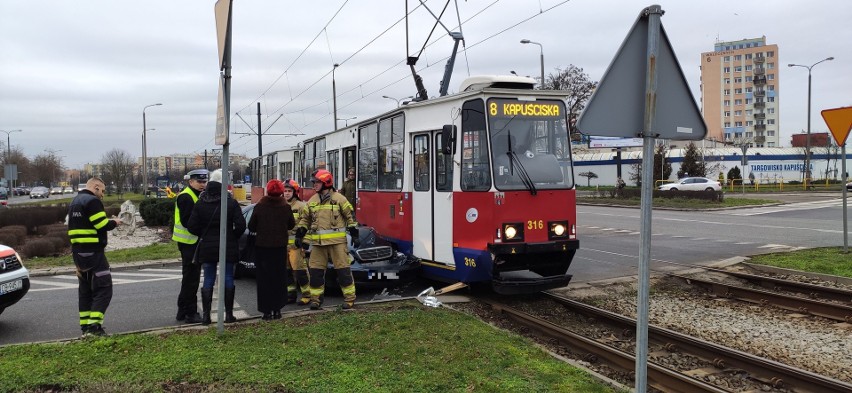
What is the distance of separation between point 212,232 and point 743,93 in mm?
118733

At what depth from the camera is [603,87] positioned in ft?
10.7

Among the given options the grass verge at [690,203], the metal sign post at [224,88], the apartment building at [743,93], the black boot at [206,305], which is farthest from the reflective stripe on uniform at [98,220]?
the apartment building at [743,93]

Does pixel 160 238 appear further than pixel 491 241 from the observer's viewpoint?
Yes

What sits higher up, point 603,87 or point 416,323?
point 603,87

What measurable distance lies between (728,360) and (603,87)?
411cm

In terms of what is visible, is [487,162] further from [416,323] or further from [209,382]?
[209,382]

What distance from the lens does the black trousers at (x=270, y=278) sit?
7.57m

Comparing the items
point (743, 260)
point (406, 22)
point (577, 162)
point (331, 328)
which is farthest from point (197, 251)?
point (577, 162)

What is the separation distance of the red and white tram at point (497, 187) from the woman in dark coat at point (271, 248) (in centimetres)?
244

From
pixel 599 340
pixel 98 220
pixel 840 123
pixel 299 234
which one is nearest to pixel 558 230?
pixel 599 340

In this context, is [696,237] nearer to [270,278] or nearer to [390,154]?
[390,154]

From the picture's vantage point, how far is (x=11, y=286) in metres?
7.52

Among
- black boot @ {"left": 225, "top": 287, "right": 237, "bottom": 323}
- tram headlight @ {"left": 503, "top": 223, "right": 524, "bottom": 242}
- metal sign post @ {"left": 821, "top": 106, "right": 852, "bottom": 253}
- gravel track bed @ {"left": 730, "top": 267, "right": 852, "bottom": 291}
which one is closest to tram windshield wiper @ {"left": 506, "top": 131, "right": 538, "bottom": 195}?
tram headlight @ {"left": 503, "top": 223, "right": 524, "bottom": 242}

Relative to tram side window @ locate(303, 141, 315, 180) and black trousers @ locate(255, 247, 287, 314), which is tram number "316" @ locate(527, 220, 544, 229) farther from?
tram side window @ locate(303, 141, 315, 180)
